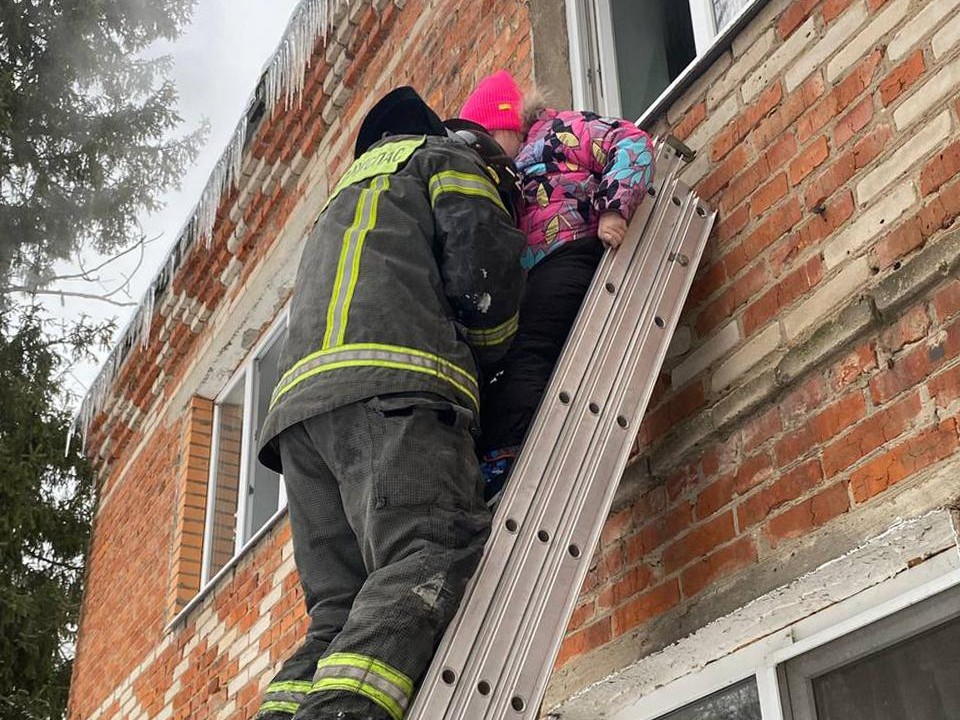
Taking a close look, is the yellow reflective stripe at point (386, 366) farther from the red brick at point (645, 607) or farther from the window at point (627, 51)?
the window at point (627, 51)

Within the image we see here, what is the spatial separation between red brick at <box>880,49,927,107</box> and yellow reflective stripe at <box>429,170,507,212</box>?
89 cm

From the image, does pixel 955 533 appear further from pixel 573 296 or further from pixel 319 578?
pixel 319 578

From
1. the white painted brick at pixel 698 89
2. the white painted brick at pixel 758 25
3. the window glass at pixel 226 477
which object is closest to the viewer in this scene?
the white painted brick at pixel 758 25

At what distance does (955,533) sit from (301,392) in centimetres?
126

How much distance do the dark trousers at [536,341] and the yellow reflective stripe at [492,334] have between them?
0.15 meters

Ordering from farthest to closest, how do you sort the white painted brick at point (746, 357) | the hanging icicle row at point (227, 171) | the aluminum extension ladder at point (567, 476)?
the hanging icicle row at point (227, 171), the white painted brick at point (746, 357), the aluminum extension ladder at point (567, 476)

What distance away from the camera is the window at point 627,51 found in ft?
13.1

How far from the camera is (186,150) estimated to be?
1641 centimetres

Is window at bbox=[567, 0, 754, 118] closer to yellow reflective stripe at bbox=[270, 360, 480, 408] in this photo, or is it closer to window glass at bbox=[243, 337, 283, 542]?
yellow reflective stripe at bbox=[270, 360, 480, 408]

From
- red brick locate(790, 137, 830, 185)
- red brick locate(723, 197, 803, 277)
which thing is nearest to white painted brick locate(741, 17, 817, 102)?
red brick locate(790, 137, 830, 185)

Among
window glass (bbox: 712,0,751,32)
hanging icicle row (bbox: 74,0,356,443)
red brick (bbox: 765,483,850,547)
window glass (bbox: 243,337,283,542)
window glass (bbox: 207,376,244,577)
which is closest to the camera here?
red brick (bbox: 765,483,850,547)

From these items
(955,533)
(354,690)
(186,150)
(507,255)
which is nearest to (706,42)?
(507,255)

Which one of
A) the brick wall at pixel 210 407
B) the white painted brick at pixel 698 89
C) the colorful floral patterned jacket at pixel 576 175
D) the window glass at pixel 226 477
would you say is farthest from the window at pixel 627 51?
the window glass at pixel 226 477

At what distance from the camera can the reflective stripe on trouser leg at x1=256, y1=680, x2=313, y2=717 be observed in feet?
7.54
